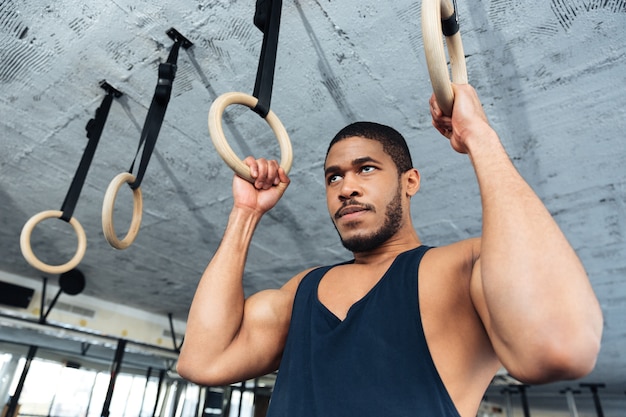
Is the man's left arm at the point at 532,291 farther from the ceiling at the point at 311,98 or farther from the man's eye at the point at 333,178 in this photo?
the ceiling at the point at 311,98

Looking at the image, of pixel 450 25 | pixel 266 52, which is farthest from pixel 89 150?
pixel 450 25

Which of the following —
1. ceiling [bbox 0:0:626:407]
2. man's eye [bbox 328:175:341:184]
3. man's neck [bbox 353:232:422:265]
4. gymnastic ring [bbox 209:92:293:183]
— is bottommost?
man's neck [bbox 353:232:422:265]

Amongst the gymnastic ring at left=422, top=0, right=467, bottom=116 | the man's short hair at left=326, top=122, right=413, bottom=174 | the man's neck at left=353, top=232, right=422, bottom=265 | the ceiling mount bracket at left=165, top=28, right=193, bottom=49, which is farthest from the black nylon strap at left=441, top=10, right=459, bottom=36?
the ceiling mount bracket at left=165, top=28, right=193, bottom=49

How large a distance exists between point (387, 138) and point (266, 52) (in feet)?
1.53

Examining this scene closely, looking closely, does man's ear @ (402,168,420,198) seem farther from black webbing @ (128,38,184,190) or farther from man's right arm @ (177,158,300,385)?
black webbing @ (128,38,184,190)

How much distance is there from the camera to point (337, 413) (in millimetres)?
765

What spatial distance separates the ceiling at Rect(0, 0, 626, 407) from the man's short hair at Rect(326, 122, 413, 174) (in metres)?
0.73

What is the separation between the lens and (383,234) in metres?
→ 1.09

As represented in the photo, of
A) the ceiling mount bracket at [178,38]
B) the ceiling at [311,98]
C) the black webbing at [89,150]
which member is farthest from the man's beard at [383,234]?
the black webbing at [89,150]

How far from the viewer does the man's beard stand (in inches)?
42.6

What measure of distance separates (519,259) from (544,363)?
6.0 inches

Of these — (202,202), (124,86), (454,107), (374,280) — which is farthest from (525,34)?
(202,202)

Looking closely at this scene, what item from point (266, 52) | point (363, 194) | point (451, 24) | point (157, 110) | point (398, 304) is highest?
point (157, 110)

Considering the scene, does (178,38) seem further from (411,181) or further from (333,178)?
(411,181)
